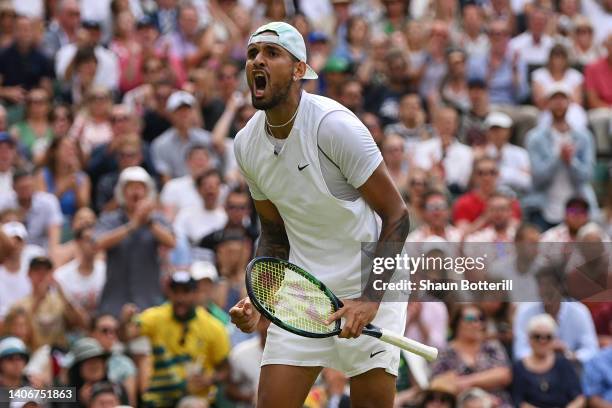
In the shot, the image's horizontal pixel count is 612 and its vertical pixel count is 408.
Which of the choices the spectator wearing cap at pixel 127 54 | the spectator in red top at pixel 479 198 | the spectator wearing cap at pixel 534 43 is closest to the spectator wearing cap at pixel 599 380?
the spectator in red top at pixel 479 198

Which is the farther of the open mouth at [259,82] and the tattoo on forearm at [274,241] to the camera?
the tattoo on forearm at [274,241]

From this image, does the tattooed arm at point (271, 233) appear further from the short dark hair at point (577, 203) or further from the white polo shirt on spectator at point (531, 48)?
the white polo shirt on spectator at point (531, 48)

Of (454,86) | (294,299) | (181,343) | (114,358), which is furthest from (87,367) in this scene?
(454,86)

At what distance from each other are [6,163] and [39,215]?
0.59 meters

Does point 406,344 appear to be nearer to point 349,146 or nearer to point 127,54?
point 349,146

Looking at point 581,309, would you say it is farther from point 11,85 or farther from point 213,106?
point 11,85

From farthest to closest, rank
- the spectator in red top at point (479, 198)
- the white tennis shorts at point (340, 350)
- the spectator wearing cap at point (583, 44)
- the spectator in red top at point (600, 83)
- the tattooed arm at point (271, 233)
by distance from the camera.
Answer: the spectator wearing cap at point (583, 44) → the spectator in red top at point (600, 83) → the spectator in red top at point (479, 198) → the tattooed arm at point (271, 233) → the white tennis shorts at point (340, 350)

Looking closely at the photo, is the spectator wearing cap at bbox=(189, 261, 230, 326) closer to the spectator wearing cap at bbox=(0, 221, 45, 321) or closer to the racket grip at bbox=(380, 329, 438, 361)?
the spectator wearing cap at bbox=(0, 221, 45, 321)

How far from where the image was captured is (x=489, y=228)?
493 inches

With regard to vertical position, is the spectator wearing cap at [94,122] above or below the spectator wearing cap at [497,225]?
above

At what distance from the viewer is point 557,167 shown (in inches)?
543

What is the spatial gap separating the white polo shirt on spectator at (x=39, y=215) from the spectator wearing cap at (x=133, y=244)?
49 cm

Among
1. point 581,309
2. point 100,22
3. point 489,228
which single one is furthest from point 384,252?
point 100,22

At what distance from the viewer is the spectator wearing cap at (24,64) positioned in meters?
14.3
